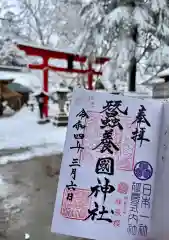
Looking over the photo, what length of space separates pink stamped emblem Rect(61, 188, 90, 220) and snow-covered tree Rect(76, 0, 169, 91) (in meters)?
9.54

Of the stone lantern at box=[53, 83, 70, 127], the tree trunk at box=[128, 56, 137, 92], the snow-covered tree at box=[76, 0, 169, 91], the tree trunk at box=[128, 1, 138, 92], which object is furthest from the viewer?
the stone lantern at box=[53, 83, 70, 127]

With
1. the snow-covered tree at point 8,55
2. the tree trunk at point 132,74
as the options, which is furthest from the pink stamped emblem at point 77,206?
the snow-covered tree at point 8,55

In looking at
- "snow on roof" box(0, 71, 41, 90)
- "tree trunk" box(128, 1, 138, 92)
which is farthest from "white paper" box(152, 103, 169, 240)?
"snow on roof" box(0, 71, 41, 90)

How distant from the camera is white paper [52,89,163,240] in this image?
1873 mm

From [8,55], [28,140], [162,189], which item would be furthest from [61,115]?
[8,55]

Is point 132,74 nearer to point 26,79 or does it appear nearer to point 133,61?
point 133,61

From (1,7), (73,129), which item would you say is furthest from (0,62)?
(73,129)

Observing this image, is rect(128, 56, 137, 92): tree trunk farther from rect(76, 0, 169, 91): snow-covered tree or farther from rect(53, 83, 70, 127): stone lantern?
rect(53, 83, 70, 127): stone lantern

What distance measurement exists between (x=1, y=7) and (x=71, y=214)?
30.4m

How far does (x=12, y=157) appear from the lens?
330 inches

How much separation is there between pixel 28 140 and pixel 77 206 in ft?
30.3

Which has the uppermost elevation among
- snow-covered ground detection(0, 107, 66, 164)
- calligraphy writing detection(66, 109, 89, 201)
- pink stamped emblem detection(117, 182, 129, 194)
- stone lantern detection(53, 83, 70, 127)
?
calligraphy writing detection(66, 109, 89, 201)

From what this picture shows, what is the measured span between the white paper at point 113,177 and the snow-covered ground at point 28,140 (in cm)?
627

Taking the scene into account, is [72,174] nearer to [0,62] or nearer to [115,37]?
[115,37]
